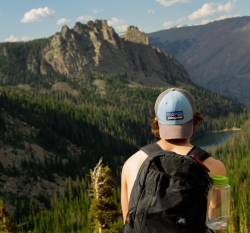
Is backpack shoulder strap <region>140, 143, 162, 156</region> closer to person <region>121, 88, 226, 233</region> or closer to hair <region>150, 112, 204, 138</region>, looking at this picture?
person <region>121, 88, 226, 233</region>

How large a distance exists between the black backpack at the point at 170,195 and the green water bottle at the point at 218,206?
294 mm

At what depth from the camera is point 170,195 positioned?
632cm

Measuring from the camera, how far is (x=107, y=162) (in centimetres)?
19338

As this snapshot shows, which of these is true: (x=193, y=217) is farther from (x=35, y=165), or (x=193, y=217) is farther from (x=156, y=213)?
(x=35, y=165)

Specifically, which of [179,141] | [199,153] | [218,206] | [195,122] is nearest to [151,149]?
[179,141]

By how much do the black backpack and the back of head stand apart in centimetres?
76

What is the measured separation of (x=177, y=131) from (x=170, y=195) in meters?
1.46

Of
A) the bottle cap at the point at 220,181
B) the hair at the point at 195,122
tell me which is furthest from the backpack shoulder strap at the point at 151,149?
the bottle cap at the point at 220,181

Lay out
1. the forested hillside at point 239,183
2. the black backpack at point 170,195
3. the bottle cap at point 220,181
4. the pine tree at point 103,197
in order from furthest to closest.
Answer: the forested hillside at point 239,183 → the pine tree at point 103,197 → the bottle cap at point 220,181 → the black backpack at point 170,195

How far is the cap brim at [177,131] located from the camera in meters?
7.37

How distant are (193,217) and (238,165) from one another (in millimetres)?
163951

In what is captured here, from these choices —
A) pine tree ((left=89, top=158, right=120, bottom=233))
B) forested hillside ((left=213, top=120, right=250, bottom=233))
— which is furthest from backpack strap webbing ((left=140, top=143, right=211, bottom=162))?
forested hillside ((left=213, top=120, right=250, bottom=233))

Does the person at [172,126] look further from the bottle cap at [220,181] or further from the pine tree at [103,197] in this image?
the pine tree at [103,197]

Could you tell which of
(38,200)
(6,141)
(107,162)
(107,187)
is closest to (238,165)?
(107,162)
